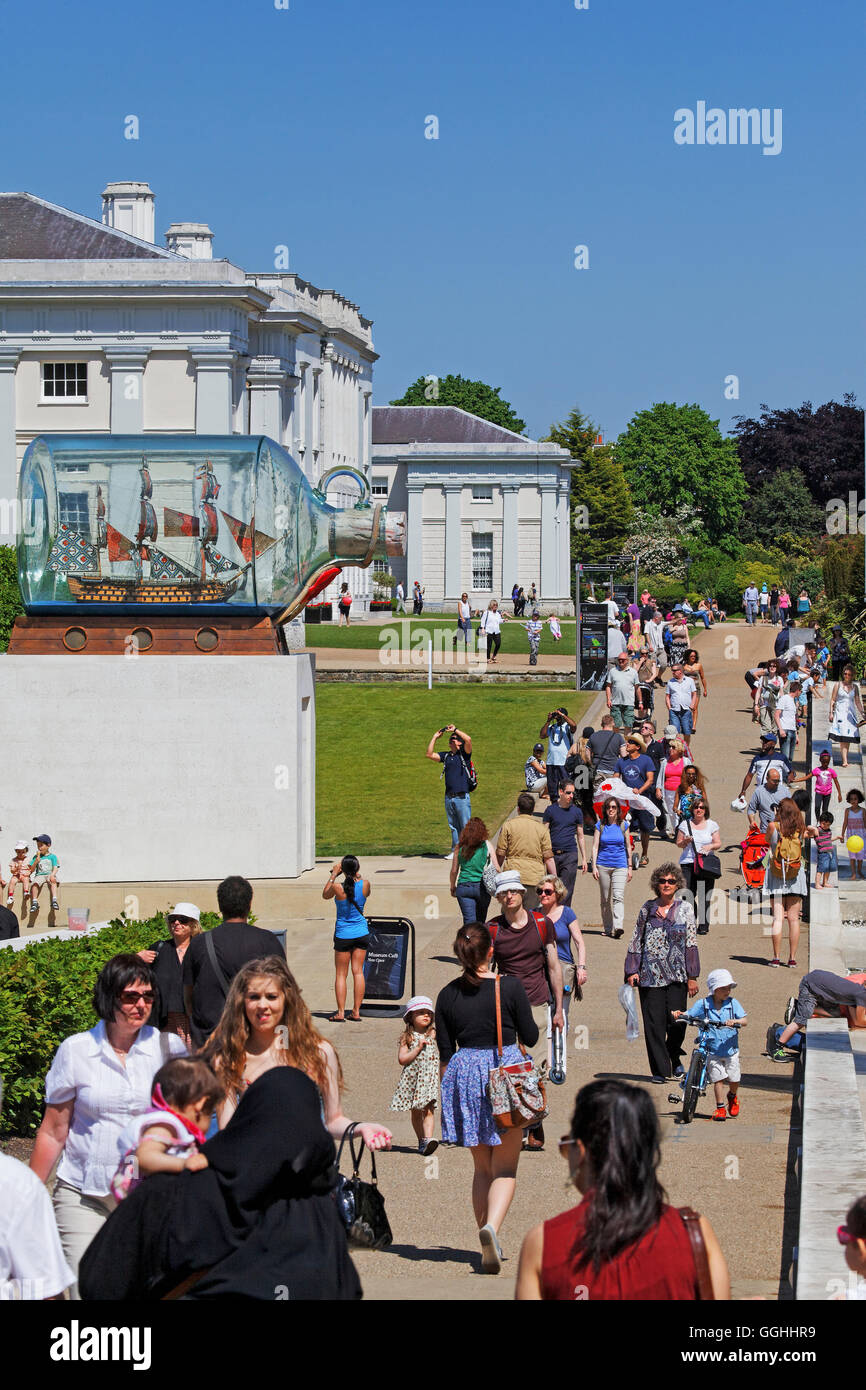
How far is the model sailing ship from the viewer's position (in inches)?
779

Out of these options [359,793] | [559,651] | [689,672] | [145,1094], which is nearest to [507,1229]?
[145,1094]

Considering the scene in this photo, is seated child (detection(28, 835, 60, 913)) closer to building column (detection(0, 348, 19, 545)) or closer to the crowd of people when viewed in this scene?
the crowd of people

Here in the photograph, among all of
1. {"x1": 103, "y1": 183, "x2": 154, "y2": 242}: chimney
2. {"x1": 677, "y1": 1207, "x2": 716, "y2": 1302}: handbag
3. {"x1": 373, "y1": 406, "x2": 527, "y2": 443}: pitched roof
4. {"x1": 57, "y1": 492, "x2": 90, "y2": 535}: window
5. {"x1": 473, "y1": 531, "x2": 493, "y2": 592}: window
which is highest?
{"x1": 103, "y1": 183, "x2": 154, "y2": 242}: chimney

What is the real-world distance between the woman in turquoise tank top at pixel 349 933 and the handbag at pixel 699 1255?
9891 millimetres

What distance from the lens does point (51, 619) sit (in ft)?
65.3

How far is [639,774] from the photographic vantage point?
21266 millimetres

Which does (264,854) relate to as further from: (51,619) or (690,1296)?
(690,1296)

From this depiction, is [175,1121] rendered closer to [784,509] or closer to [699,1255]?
[699,1255]

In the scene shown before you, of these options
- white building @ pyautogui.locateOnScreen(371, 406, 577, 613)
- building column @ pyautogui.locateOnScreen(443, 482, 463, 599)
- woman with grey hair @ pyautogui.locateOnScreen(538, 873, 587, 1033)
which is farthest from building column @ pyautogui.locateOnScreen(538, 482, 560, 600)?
woman with grey hair @ pyautogui.locateOnScreen(538, 873, 587, 1033)

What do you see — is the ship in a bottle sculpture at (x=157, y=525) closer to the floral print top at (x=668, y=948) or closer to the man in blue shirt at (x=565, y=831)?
the man in blue shirt at (x=565, y=831)

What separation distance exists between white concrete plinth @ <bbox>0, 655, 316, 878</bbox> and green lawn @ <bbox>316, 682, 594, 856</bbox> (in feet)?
11.6

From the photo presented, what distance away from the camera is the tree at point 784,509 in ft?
346

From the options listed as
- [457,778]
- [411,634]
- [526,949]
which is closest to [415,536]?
[411,634]

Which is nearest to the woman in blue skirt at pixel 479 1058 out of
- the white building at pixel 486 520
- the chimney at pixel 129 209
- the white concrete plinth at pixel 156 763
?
the white concrete plinth at pixel 156 763
